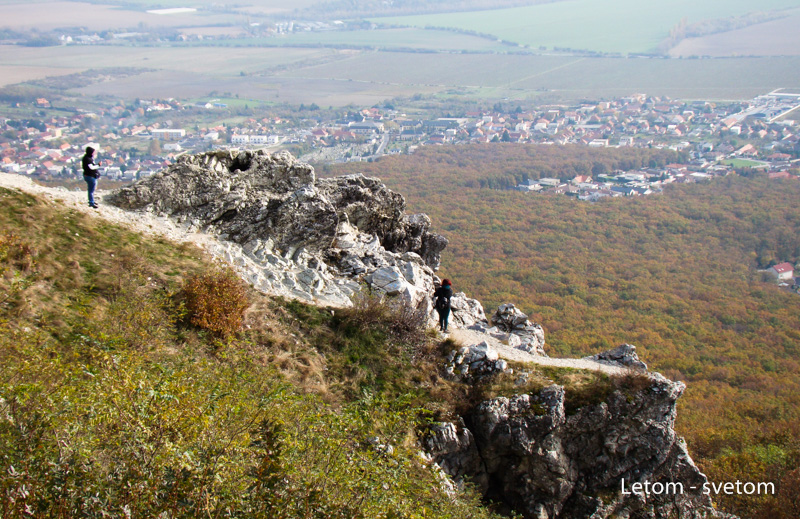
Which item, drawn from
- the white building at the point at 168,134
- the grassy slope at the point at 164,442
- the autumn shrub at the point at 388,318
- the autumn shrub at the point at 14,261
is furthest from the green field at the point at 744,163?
the autumn shrub at the point at 14,261

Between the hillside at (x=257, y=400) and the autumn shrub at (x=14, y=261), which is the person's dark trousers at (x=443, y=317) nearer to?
the hillside at (x=257, y=400)

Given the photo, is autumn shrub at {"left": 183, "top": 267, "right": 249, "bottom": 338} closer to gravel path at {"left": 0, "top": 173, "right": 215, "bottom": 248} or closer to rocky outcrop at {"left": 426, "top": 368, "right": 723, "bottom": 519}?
gravel path at {"left": 0, "top": 173, "right": 215, "bottom": 248}

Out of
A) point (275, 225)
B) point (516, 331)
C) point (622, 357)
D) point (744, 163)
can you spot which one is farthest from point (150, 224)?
point (744, 163)

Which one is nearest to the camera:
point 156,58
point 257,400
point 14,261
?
point 257,400

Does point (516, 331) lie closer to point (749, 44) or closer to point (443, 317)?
point (443, 317)

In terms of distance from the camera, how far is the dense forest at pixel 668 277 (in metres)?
22.3

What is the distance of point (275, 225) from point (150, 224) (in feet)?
11.6

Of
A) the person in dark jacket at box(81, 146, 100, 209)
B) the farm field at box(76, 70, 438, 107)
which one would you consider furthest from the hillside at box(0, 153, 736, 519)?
the farm field at box(76, 70, 438, 107)

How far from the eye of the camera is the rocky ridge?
11953mm

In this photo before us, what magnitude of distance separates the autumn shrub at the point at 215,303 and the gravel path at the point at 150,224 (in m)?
3.07

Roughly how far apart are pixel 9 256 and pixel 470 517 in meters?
10.3

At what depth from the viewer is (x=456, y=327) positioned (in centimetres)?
1697

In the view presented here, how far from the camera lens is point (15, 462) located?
189 inches

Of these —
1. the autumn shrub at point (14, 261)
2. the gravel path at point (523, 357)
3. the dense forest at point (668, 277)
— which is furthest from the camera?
the dense forest at point (668, 277)
